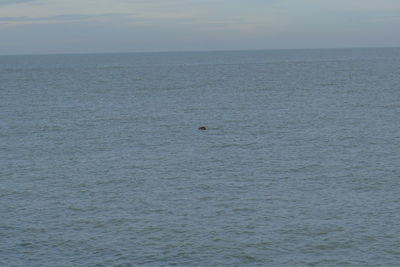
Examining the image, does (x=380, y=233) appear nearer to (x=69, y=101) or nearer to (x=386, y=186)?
(x=386, y=186)

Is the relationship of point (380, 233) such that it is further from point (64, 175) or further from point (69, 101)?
point (69, 101)

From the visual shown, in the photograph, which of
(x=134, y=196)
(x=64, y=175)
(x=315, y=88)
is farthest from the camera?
(x=315, y=88)

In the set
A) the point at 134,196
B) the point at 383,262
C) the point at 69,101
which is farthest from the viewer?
the point at 69,101

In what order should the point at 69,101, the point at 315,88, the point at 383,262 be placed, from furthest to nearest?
the point at 315,88 < the point at 69,101 < the point at 383,262

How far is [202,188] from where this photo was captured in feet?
146

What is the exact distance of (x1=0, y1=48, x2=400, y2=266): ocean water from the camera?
32.6 metres

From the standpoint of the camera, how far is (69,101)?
10644 cm

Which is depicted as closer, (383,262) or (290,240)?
(383,262)

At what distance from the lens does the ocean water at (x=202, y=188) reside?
A: 32594mm

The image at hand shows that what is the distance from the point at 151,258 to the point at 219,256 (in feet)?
12.5

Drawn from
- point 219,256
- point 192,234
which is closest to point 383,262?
point 219,256

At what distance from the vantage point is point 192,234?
34.9 metres

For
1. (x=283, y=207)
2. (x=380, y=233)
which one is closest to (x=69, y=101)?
(x=283, y=207)

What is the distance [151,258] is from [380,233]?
1413 centimetres
